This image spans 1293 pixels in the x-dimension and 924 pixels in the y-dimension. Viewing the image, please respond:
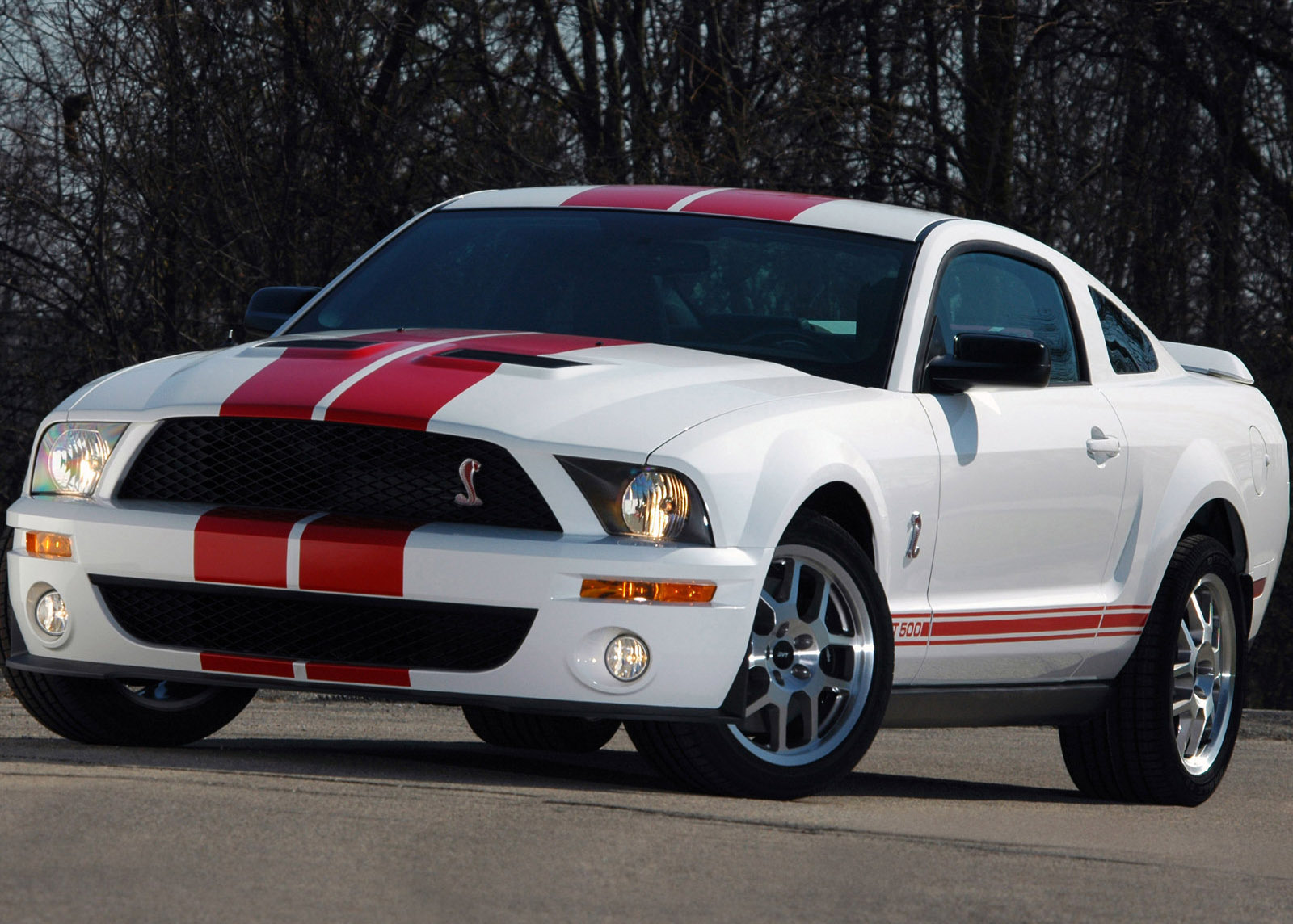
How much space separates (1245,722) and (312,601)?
6.86 metres

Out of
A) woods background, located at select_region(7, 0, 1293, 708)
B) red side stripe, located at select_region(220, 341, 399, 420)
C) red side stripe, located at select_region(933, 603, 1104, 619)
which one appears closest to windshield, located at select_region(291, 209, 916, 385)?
red side stripe, located at select_region(933, 603, 1104, 619)

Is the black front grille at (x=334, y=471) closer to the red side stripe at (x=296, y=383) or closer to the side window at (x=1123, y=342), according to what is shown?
the red side stripe at (x=296, y=383)

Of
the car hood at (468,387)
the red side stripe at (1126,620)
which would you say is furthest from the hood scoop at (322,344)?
the red side stripe at (1126,620)

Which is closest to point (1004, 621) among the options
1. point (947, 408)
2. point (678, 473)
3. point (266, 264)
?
point (947, 408)

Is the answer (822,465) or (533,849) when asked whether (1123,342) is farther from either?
(533,849)

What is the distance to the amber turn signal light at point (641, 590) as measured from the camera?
4727 millimetres

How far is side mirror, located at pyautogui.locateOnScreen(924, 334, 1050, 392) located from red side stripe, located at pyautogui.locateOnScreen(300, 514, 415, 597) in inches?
66.3

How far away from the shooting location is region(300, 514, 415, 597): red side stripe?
4758 mm

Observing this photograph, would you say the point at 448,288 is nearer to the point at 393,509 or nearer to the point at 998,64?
the point at 393,509

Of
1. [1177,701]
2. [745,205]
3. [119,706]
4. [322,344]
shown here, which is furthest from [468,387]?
[1177,701]

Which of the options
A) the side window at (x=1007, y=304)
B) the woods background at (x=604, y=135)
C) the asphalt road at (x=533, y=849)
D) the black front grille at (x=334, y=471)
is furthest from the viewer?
the woods background at (x=604, y=135)

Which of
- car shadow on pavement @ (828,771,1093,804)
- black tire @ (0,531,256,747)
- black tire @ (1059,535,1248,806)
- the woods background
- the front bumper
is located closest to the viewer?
the front bumper

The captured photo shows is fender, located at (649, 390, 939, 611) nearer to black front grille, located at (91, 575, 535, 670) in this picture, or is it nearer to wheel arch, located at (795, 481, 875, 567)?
wheel arch, located at (795, 481, 875, 567)

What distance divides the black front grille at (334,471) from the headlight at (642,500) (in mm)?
107
